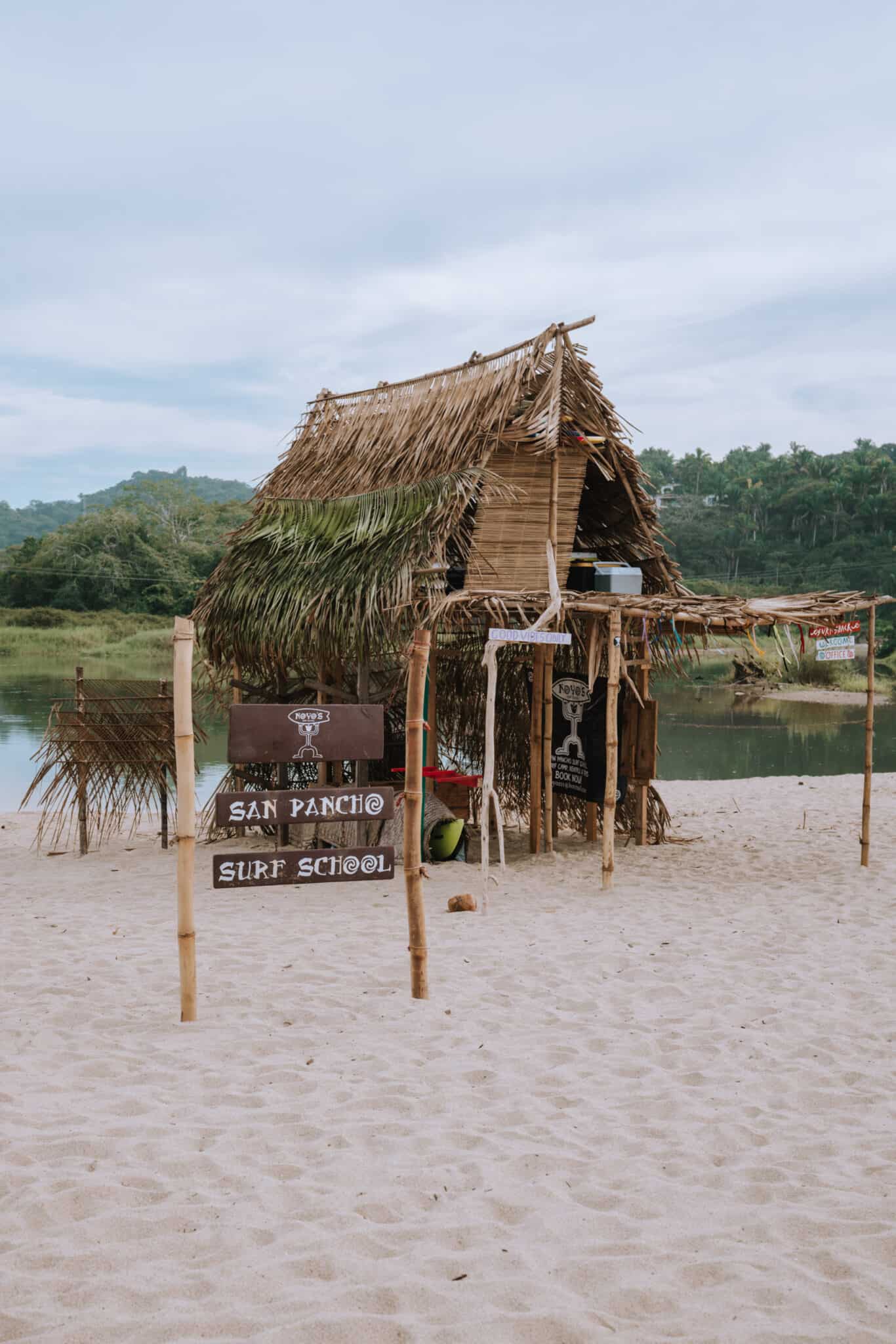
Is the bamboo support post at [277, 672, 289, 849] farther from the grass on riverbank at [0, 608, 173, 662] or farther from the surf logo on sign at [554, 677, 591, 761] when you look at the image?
the grass on riverbank at [0, 608, 173, 662]

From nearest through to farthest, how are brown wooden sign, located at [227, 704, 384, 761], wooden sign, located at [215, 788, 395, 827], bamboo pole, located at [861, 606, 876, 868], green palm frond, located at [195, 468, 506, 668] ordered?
wooden sign, located at [215, 788, 395, 827]
brown wooden sign, located at [227, 704, 384, 761]
green palm frond, located at [195, 468, 506, 668]
bamboo pole, located at [861, 606, 876, 868]

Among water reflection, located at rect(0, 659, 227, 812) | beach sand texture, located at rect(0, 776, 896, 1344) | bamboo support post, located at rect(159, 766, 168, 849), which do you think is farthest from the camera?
water reflection, located at rect(0, 659, 227, 812)

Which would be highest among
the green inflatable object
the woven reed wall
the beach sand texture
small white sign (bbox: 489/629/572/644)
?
the woven reed wall

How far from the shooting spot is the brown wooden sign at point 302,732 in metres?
4.53

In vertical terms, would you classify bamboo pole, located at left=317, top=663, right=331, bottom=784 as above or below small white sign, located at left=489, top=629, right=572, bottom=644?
below

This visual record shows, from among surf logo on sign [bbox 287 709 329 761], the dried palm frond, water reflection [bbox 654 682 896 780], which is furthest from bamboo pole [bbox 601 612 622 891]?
water reflection [bbox 654 682 896 780]

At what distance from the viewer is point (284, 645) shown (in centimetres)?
785

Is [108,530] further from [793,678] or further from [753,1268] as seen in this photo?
[753,1268]

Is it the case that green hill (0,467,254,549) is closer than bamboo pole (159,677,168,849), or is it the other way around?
bamboo pole (159,677,168,849)

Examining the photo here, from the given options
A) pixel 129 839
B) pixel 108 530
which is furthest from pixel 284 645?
pixel 108 530

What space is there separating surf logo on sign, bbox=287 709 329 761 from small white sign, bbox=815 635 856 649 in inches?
161

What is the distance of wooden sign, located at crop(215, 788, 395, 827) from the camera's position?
4.15 metres

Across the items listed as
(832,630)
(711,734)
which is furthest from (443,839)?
(711,734)

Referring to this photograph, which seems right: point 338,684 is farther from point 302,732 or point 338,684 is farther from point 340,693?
point 302,732
